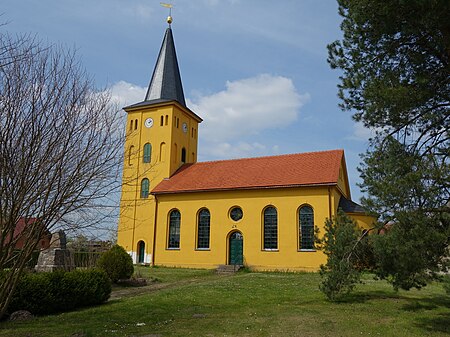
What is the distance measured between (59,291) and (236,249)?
50.6 ft

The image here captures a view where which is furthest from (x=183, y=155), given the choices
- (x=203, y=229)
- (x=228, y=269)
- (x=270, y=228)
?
(x=228, y=269)

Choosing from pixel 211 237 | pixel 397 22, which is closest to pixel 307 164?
pixel 211 237

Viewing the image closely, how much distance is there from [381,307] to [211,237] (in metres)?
15.7

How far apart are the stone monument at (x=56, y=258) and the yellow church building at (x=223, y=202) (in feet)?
26.5

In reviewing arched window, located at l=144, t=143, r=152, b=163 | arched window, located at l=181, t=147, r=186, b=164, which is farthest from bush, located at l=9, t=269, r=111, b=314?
arched window, located at l=181, t=147, r=186, b=164

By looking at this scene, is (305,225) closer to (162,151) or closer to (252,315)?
(162,151)

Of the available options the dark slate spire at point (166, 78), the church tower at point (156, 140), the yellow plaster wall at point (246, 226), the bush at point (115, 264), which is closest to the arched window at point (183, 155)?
the church tower at point (156, 140)

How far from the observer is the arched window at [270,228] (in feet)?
81.8

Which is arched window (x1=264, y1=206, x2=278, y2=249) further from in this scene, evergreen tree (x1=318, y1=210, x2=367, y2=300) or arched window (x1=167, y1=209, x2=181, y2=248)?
evergreen tree (x1=318, y1=210, x2=367, y2=300)

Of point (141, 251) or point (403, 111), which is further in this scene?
point (141, 251)

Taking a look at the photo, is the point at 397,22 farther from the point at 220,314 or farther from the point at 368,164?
the point at 220,314

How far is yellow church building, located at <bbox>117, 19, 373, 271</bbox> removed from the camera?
952 inches

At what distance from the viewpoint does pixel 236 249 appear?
25797 mm

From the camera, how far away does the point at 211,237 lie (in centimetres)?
2642
